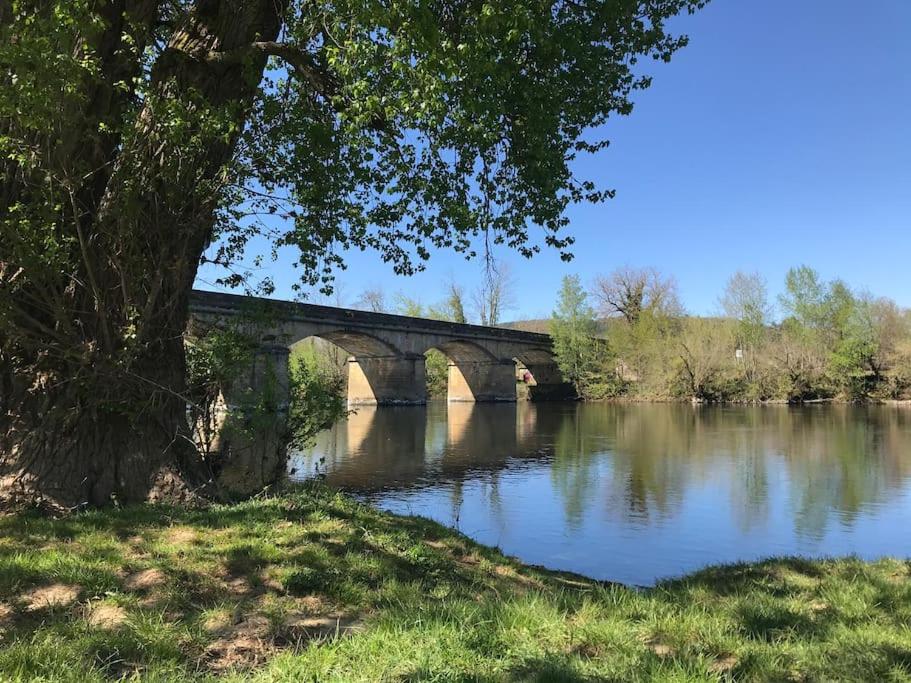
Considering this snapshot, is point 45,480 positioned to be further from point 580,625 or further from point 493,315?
point 493,315

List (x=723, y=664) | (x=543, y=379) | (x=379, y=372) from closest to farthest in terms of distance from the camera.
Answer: (x=723, y=664)
(x=379, y=372)
(x=543, y=379)

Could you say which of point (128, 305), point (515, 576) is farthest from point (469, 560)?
point (128, 305)

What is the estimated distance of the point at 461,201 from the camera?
7.69 meters

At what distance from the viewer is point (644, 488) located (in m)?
15.1

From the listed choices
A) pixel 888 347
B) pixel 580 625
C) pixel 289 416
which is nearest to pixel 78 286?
pixel 289 416

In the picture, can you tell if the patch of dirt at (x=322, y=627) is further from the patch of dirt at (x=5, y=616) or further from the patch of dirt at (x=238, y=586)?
the patch of dirt at (x=5, y=616)

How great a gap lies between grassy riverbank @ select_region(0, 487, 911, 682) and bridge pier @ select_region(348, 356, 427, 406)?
1753 inches

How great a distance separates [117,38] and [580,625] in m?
6.91

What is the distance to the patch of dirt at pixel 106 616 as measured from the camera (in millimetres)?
3459

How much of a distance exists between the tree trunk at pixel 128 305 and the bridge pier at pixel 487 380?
54.0 metres

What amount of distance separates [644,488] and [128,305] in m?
12.2

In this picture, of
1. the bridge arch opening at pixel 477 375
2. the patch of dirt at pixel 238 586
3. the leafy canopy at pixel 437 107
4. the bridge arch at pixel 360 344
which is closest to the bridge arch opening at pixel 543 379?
the bridge arch opening at pixel 477 375

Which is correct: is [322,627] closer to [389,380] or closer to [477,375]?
[389,380]

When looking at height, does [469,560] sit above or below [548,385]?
below
